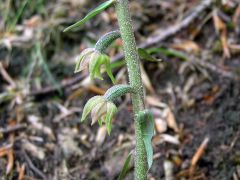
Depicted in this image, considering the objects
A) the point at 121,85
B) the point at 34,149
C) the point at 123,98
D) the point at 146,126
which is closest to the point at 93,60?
the point at 121,85

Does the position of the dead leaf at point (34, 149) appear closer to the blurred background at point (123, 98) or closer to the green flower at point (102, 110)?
the blurred background at point (123, 98)

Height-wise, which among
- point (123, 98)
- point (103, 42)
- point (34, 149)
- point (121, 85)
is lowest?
point (34, 149)

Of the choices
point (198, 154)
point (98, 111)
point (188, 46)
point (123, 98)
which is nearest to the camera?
point (98, 111)

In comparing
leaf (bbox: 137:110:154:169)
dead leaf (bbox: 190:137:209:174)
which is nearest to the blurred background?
dead leaf (bbox: 190:137:209:174)

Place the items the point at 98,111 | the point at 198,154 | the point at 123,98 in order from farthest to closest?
the point at 123,98, the point at 198,154, the point at 98,111

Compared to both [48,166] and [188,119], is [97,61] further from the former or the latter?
[188,119]

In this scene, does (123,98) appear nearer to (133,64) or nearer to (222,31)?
(222,31)

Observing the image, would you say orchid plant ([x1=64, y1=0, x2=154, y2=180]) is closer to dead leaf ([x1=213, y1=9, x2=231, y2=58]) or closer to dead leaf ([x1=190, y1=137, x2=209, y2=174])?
dead leaf ([x1=190, y1=137, x2=209, y2=174])
